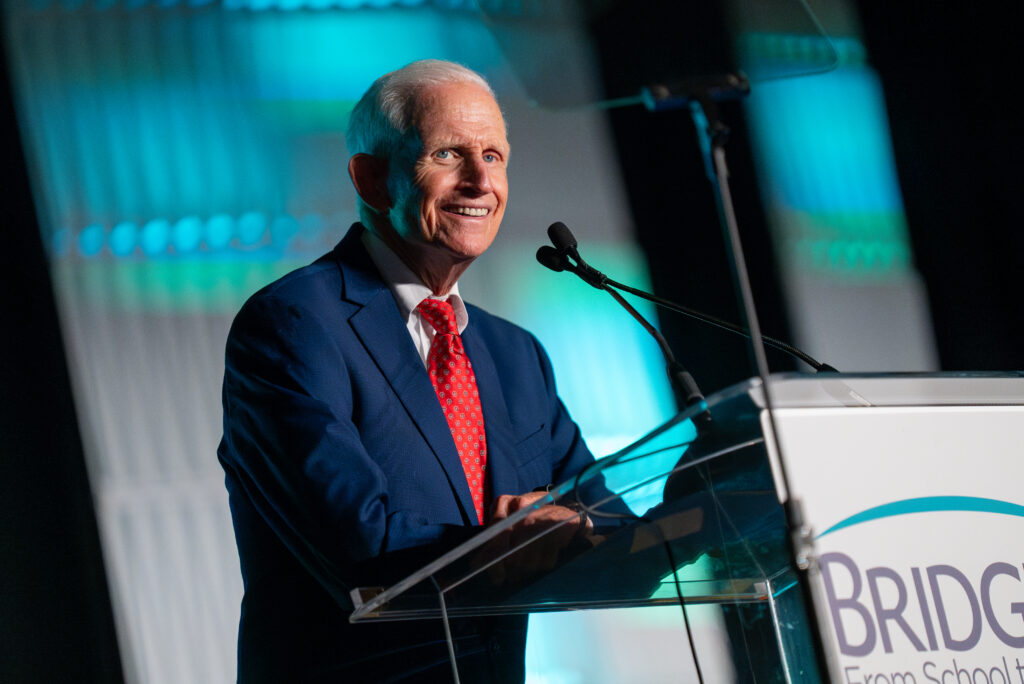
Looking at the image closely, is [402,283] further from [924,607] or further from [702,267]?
[702,267]

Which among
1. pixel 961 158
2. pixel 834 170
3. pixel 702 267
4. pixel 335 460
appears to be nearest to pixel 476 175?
pixel 335 460

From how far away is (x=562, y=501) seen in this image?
4.13 ft

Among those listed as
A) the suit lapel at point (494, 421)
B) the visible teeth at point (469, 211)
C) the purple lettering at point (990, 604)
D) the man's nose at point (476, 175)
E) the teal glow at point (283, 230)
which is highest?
the teal glow at point (283, 230)

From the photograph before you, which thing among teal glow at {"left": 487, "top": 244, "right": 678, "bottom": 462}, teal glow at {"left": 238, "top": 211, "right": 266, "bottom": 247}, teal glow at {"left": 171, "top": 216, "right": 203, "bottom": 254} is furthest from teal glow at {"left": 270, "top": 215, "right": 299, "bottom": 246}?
teal glow at {"left": 487, "top": 244, "right": 678, "bottom": 462}

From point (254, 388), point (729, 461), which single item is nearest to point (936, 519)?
point (729, 461)

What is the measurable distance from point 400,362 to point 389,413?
119mm

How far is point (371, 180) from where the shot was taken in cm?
225

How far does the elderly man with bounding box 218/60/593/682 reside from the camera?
1.60m

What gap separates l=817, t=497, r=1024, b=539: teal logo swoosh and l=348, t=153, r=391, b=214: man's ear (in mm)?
1288

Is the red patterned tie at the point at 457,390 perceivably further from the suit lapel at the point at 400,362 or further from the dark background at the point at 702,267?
the dark background at the point at 702,267

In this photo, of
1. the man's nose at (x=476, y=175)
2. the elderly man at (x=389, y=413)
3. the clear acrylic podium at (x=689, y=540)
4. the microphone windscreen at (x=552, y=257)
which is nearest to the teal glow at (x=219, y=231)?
the elderly man at (x=389, y=413)

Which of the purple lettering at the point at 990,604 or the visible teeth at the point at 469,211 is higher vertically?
the visible teeth at the point at 469,211

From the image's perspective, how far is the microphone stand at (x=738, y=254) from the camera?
106 centimetres

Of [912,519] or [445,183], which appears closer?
[912,519]
